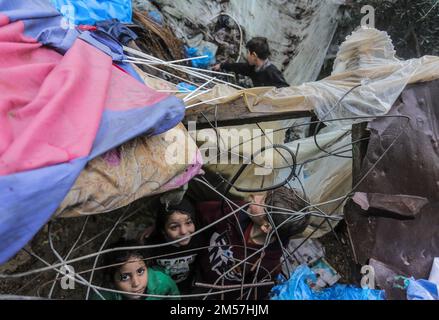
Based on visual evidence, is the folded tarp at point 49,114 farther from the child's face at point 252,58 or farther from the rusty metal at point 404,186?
the child's face at point 252,58

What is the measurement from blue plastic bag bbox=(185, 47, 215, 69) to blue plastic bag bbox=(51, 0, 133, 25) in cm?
86

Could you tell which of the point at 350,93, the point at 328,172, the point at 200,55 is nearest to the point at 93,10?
the point at 200,55

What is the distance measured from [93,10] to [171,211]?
1578 mm

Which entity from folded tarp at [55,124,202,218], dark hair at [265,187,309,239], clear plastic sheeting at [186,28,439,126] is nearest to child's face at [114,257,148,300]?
folded tarp at [55,124,202,218]

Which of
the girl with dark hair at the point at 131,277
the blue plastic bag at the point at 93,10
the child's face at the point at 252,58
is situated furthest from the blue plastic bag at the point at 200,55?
the girl with dark hair at the point at 131,277

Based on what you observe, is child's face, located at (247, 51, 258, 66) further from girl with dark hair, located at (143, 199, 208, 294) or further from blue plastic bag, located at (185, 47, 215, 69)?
girl with dark hair, located at (143, 199, 208, 294)

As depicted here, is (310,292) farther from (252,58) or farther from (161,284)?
(252,58)

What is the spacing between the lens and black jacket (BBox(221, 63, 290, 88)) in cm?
345

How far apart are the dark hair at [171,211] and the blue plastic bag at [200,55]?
1.81 metres

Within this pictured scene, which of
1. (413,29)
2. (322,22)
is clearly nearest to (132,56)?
(322,22)

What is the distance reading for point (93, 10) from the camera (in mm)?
2688

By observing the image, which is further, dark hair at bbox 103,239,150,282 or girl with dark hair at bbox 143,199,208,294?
girl with dark hair at bbox 143,199,208,294

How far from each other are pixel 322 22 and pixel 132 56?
297 cm

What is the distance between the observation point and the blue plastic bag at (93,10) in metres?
2.54
